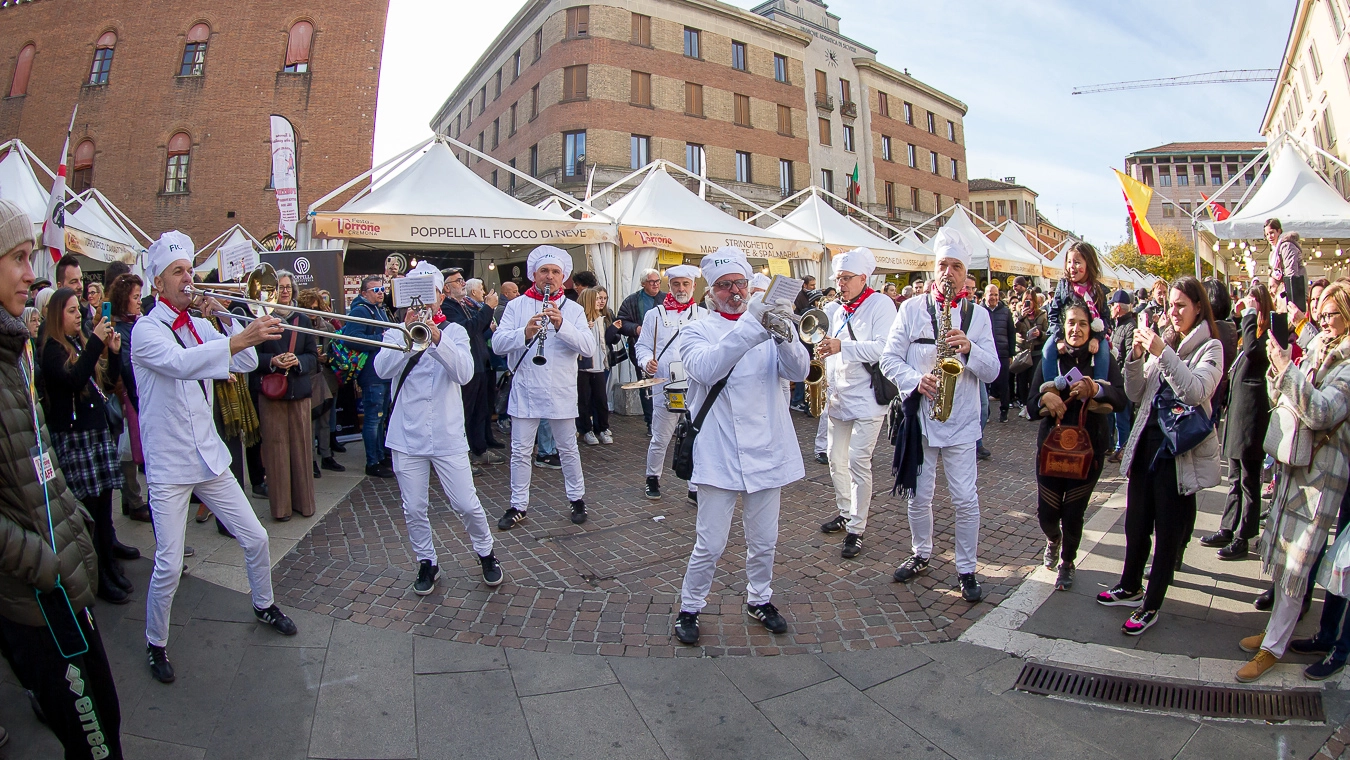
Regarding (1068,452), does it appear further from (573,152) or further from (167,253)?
(573,152)

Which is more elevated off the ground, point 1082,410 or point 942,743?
point 1082,410

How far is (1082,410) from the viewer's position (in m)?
4.30

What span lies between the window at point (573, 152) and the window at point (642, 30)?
17.6 ft

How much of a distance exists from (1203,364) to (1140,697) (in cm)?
173

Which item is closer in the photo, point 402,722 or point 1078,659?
point 402,722

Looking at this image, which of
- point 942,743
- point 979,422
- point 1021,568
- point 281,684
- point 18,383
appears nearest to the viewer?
point 18,383

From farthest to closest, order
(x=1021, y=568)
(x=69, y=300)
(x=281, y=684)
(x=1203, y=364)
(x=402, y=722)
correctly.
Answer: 1. (x=1021, y=568)
2. (x=69, y=300)
3. (x=1203, y=364)
4. (x=281, y=684)
5. (x=402, y=722)

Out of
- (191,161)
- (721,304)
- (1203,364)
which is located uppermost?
(191,161)

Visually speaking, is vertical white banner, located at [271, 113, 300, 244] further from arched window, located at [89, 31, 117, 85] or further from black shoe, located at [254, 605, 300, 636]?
arched window, located at [89, 31, 117, 85]

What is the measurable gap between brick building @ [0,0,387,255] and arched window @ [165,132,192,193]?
39 millimetres

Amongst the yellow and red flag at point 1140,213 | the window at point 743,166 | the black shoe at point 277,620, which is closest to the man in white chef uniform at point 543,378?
the black shoe at point 277,620

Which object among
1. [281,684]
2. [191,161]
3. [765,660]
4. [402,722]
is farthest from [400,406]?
[191,161]

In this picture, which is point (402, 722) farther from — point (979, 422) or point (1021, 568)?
point (1021, 568)

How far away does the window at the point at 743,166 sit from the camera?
35.5 m
